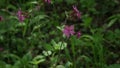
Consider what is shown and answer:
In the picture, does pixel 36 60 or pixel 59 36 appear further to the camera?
pixel 59 36

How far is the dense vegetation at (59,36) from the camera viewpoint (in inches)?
100

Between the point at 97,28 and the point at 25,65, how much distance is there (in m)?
1.04

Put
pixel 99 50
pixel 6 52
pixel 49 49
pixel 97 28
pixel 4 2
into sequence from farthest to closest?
pixel 4 2, pixel 97 28, pixel 6 52, pixel 99 50, pixel 49 49

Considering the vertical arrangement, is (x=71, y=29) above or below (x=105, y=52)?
above

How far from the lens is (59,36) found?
3.05 meters

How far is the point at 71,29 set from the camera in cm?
229

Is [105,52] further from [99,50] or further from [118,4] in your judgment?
[118,4]

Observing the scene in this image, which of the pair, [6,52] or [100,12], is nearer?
[6,52]

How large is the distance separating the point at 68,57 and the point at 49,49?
0.29 metres

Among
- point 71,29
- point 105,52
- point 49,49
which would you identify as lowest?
point 105,52

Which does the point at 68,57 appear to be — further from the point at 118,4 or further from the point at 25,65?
the point at 118,4

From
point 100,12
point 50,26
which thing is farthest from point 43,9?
point 100,12

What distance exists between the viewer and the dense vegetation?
2551mm

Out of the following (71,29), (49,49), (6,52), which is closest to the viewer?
(71,29)
